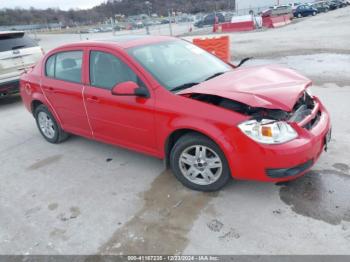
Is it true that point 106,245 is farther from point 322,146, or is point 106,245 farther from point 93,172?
point 322,146

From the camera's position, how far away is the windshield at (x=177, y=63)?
150 inches

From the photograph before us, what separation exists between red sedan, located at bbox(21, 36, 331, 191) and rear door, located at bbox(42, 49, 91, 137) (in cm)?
1

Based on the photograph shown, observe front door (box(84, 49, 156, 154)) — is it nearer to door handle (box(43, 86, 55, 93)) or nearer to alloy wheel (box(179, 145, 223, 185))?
alloy wheel (box(179, 145, 223, 185))

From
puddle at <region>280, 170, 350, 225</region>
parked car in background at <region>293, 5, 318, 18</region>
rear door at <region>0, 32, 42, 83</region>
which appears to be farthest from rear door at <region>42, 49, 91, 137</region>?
parked car in background at <region>293, 5, 318, 18</region>

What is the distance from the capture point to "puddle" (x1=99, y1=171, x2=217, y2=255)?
115 inches

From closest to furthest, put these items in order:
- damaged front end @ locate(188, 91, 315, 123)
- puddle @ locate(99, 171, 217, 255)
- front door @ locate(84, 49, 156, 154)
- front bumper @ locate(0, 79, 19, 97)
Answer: puddle @ locate(99, 171, 217, 255) < damaged front end @ locate(188, 91, 315, 123) < front door @ locate(84, 49, 156, 154) < front bumper @ locate(0, 79, 19, 97)

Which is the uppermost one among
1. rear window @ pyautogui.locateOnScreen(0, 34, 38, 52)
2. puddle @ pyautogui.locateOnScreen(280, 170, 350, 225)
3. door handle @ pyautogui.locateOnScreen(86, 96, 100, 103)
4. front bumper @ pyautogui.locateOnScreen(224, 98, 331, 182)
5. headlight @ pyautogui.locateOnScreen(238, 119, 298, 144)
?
rear window @ pyautogui.locateOnScreen(0, 34, 38, 52)

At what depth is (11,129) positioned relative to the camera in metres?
6.42

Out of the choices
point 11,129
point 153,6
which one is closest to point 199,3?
point 153,6

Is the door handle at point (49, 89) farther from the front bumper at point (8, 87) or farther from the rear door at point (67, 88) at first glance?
the front bumper at point (8, 87)

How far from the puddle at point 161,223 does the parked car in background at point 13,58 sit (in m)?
5.57

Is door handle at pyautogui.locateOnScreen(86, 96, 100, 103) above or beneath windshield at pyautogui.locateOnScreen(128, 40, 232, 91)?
beneath

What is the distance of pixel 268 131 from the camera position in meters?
3.08

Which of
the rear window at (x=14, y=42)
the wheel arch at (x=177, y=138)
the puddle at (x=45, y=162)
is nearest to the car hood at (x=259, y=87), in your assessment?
the wheel arch at (x=177, y=138)
